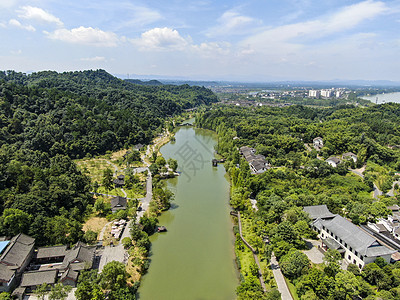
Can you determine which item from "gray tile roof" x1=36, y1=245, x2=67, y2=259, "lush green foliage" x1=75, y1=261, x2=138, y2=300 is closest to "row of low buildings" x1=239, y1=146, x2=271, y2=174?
"lush green foliage" x1=75, y1=261, x2=138, y2=300

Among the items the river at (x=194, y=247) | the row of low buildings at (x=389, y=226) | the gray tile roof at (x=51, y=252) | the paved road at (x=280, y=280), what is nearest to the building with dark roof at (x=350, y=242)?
the row of low buildings at (x=389, y=226)

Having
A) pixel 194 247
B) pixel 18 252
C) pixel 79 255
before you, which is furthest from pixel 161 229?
pixel 18 252

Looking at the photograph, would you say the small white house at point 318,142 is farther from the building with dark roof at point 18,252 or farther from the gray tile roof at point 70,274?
the building with dark roof at point 18,252

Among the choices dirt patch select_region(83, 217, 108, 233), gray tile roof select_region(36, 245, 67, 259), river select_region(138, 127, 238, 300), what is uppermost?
gray tile roof select_region(36, 245, 67, 259)

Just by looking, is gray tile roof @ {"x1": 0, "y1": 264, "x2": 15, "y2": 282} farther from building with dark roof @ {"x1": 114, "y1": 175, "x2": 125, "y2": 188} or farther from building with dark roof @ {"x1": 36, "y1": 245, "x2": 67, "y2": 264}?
building with dark roof @ {"x1": 114, "y1": 175, "x2": 125, "y2": 188}

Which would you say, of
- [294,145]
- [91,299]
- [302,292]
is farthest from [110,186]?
[294,145]

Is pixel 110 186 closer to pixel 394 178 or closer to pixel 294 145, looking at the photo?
pixel 294 145
